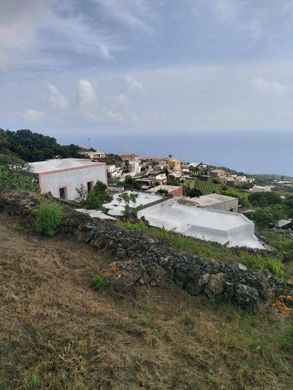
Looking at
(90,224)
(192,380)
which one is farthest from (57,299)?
(90,224)

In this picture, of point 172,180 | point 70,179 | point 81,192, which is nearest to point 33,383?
point 70,179

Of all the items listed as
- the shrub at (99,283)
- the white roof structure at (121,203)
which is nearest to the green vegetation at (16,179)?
the white roof structure at (121,203)

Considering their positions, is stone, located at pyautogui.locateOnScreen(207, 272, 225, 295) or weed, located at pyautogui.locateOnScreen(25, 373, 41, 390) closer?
weed, located at pyautogui.locateOnScreen(25, 373, 41, 390)

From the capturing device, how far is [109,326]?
4.25m

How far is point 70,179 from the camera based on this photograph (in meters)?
24.4

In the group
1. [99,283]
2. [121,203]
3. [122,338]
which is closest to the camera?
[122,338]

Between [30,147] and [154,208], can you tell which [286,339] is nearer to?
[154,208]

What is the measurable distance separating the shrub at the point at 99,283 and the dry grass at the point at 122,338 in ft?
0.34

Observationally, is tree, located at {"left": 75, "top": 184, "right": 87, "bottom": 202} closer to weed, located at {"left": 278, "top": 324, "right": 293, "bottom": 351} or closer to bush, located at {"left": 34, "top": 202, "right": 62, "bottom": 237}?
bush, located at {"left": 34, "top": 202, "right": 62, "bottom": 237}

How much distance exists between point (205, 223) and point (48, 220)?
395 inches

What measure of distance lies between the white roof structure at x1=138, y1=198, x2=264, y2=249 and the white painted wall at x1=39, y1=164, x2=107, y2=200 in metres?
7.75

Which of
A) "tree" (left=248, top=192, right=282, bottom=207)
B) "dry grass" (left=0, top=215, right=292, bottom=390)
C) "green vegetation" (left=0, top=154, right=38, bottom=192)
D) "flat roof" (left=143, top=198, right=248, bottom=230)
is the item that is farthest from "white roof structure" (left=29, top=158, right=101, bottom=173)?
"tree" (left=248, top=192, right=282, bottom=207)

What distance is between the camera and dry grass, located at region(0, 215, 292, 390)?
11.1 ft

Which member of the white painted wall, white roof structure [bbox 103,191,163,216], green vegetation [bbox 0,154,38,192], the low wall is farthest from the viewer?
the white painted wall
